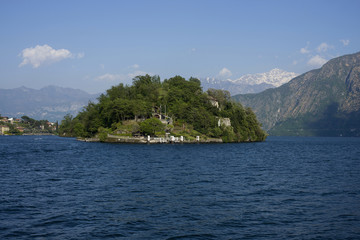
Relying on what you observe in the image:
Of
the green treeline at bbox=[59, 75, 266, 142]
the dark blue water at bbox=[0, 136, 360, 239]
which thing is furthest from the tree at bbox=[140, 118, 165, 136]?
the dark blue water at bbox=[0, 136, 360, 239]

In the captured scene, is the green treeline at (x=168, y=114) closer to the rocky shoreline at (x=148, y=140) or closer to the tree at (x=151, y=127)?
the tree at (x=151, y=127)

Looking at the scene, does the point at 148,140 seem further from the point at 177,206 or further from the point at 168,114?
the point at 177,206

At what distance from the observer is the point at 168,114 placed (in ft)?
557

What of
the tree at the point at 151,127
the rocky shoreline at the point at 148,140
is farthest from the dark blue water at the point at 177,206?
the tree at the point at 151,127

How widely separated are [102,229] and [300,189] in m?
25.0

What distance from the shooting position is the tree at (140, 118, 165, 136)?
143625 mm

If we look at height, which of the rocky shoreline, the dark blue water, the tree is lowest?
the dark blue water

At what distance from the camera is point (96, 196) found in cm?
3494

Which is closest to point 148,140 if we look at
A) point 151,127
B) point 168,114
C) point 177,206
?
point 151,127

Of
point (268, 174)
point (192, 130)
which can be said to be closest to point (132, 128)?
point (192, 130)

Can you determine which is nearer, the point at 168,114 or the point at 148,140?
the point at 148,140

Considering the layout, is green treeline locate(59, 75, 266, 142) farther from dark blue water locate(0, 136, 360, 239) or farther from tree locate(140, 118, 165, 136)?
dark blue water locate(0, 136, 360, 239)

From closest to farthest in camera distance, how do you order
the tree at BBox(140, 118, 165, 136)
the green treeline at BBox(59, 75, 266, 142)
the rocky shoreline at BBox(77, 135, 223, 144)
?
the rocky shoreline at BBox(77, 135, 223, 144), the tree at BBox(140, 118, 165, 136), the green treeline at BBox(59, 75, 266, 142)

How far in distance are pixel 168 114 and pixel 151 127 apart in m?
27.5
